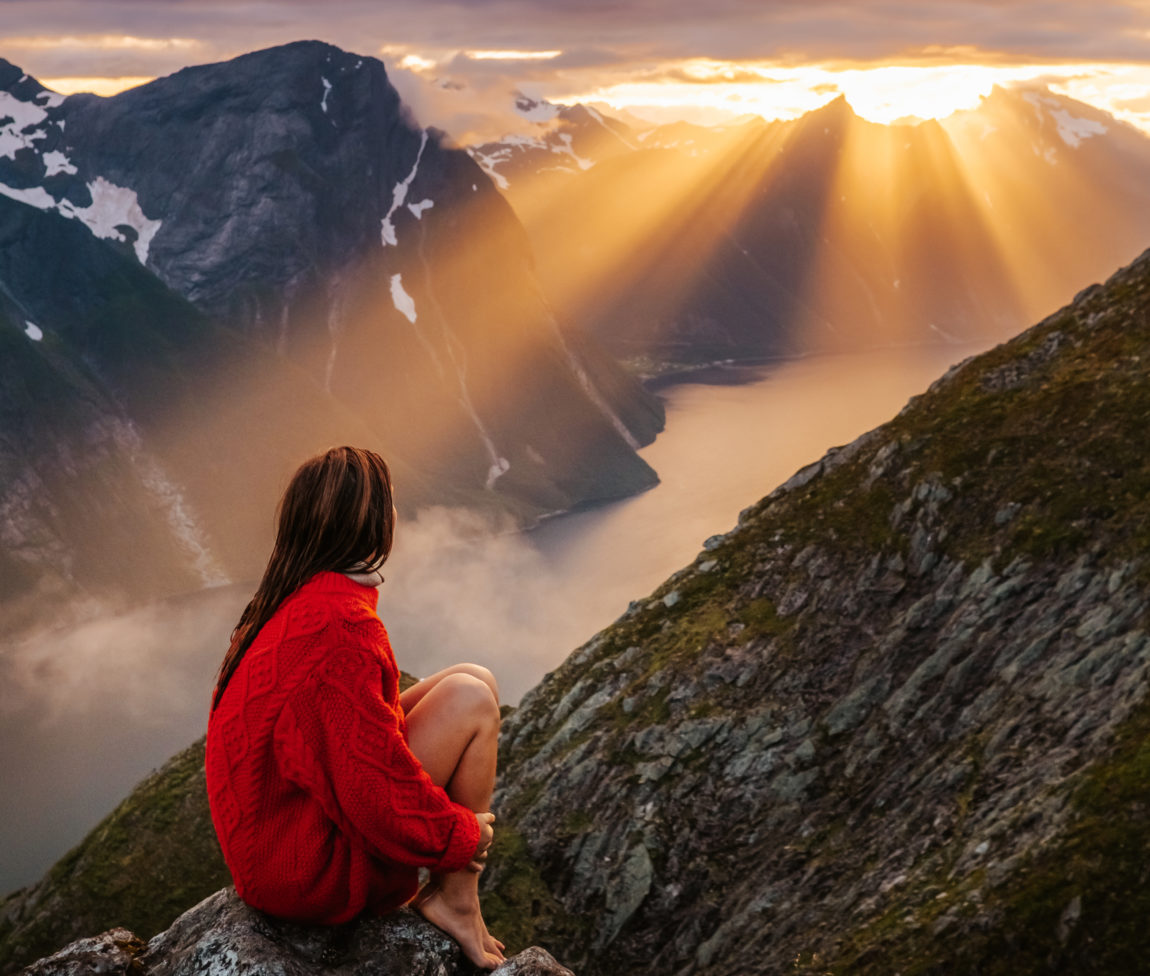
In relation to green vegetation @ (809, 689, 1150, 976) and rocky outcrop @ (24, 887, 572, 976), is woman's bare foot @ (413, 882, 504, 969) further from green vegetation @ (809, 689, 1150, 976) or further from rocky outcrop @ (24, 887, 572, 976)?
green vegetation @ (809, 689, 1150, 976)

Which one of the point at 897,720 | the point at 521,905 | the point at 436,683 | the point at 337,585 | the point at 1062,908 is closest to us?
the point at 337,585

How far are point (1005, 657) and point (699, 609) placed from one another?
1023 cm

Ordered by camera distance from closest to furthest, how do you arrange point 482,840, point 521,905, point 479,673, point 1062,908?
point 482,840, point 479,673, point 1062,908, point 521,905

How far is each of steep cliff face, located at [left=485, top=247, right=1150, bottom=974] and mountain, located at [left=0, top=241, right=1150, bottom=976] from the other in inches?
2.4

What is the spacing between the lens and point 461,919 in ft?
31.8

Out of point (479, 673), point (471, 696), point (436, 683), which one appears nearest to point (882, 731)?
point (479, 673)

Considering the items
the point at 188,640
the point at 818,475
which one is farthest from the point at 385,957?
the point at 188,640

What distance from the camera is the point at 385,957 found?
9.37 metres

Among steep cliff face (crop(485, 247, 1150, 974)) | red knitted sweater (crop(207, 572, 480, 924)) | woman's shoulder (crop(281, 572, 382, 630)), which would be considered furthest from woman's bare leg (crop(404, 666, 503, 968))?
steep cliff face (crop(485, 247, 1150, 974))

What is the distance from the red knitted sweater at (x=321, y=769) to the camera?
8.47 m

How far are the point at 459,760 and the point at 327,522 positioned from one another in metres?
2.54

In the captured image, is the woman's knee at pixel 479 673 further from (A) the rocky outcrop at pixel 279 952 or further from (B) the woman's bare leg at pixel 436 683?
(A) the rocky outcrop at pixel 279 952

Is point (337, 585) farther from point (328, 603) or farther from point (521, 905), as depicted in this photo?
point (521, 905)

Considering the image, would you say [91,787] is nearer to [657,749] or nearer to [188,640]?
[188,640]
